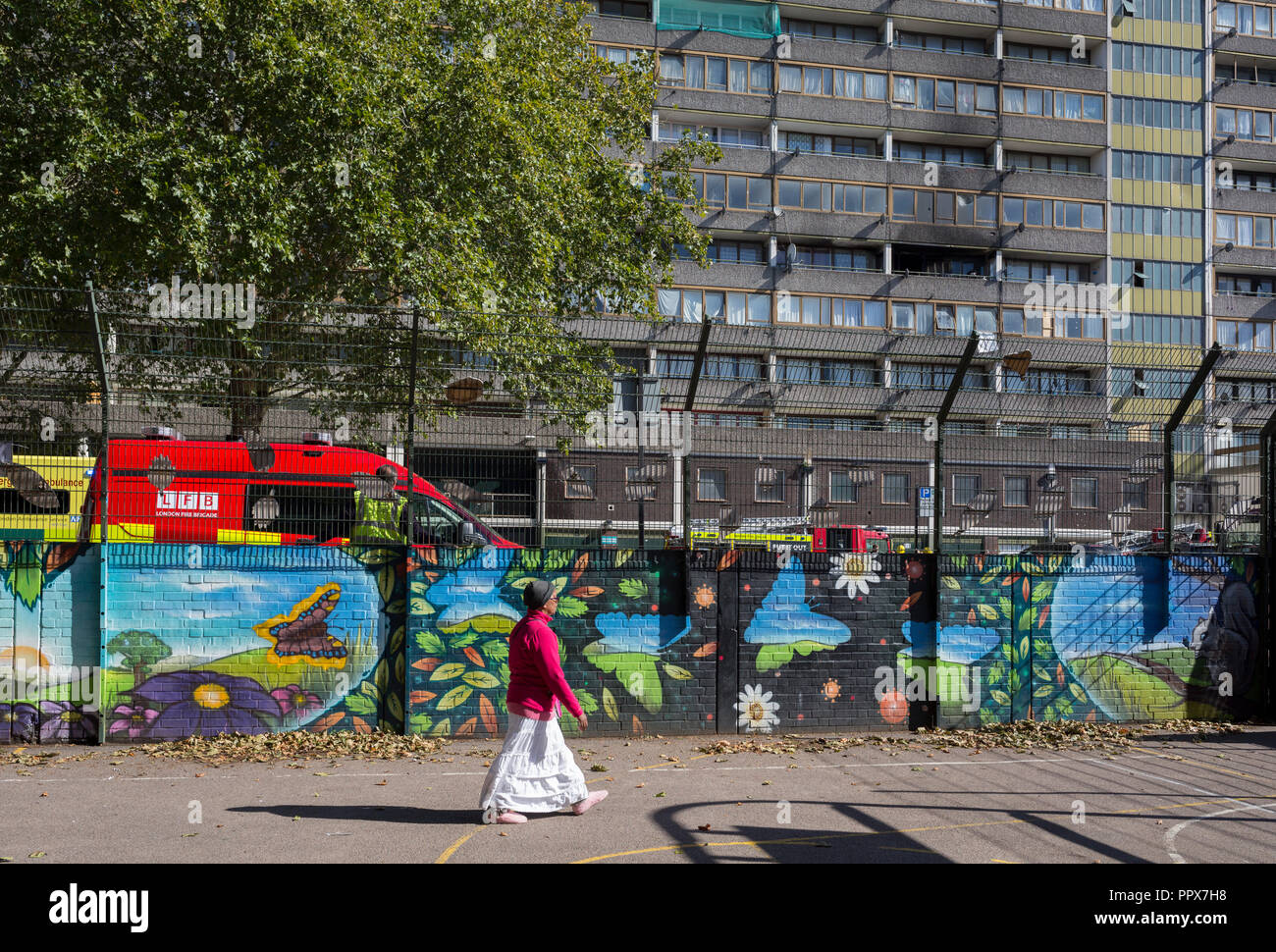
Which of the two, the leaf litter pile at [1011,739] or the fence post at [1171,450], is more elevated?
the fence post at [1171,450]

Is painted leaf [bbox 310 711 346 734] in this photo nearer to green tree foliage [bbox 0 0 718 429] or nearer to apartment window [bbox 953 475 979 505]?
green tree foliage [bbox 0 0 718 429]

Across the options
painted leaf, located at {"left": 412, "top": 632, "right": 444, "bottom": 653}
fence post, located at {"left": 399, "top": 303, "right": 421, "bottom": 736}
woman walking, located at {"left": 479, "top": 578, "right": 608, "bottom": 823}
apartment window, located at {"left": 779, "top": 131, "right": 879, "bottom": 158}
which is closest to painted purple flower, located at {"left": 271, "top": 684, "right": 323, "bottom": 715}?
fence post, located at {"left": 399, "top": 303, "right": 421, "bottom": 736}

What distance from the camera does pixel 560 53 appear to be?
23.9 metres

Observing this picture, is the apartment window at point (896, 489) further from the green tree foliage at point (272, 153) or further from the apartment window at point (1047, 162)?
the apartment window at point (1047, 162)

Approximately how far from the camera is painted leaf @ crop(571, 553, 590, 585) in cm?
1026

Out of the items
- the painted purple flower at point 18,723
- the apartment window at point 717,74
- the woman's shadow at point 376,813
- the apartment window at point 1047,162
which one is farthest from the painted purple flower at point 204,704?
the apartment window at point 1047,162

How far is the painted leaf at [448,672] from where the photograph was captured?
9914mm

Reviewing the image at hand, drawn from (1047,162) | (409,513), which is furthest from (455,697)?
(1047,162)

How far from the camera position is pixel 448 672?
32.6 ft

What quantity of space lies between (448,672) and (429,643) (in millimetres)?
348

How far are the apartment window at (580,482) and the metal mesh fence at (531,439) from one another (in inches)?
1.1

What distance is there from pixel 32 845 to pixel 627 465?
19.4 feet

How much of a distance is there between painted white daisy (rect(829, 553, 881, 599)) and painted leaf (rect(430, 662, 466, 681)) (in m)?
4.04
